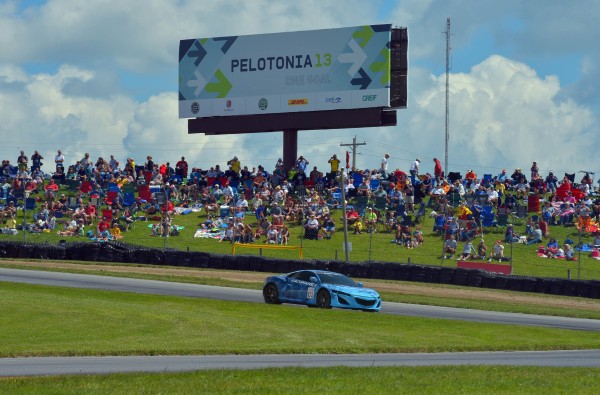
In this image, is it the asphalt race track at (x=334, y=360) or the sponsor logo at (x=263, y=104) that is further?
the sponsor logo at (x=263, y=104)

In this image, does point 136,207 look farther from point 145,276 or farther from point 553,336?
point 553,336

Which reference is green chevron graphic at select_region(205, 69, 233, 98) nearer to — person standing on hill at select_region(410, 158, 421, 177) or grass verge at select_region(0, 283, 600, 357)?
person standing on hill at select_region(410, 158, 421, 177)

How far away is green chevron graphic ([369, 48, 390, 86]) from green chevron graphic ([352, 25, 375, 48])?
1.03m

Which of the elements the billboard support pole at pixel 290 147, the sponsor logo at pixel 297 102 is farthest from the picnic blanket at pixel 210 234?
the sponsor logo at pixel 297 102

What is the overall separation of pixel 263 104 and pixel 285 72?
1.96 m

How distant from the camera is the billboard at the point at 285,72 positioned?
5184cm

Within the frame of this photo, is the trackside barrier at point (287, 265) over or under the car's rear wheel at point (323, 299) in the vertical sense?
over

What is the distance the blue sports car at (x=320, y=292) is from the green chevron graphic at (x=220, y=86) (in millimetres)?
26921

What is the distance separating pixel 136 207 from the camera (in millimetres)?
49875

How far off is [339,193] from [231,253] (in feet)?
22.0

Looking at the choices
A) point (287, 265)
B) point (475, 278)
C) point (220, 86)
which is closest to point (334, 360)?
point (475, 278)

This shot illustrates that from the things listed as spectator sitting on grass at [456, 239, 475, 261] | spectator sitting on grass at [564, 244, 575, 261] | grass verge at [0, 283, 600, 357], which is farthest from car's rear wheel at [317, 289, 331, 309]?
spectator sitting on grass at [564, 244, 575, 261]

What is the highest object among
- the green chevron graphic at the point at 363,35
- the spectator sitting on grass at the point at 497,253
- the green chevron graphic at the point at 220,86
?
the green chevron graphic at the point at 363,35

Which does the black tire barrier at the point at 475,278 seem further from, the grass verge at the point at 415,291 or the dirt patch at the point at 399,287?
the dirt patch at the point at 399,287
